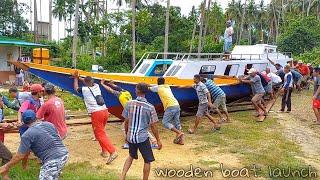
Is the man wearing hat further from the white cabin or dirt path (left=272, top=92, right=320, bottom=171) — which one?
the white cabin

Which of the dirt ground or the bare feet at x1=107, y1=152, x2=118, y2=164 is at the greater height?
the bare feet at x1=107, y1=152, x2=118, y2=164

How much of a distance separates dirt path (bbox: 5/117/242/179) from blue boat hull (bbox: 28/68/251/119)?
0.89 metres

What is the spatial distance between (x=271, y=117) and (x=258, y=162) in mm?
5180

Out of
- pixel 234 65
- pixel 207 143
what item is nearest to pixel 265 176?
pixel 207 143

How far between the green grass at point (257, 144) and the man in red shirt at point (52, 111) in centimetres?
333

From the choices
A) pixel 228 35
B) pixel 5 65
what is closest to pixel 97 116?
pixel 228 35

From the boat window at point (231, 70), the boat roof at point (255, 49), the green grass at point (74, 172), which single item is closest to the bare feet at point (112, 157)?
the green grass at point (74, 172)

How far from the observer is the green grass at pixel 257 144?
8.15m

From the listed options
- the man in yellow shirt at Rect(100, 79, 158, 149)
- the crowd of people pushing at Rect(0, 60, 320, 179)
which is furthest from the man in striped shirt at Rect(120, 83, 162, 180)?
the man in yellow shirt at Rect(100, 79, 158, 149)

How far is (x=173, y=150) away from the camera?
29.3 ft

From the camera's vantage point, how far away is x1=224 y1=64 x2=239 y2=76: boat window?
1512 cm

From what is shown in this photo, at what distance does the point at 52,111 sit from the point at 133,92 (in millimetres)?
4680

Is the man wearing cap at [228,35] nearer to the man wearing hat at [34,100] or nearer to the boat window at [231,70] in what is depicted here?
the boat window at [231,70]

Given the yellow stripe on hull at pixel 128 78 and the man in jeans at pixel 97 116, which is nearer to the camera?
the man in jeans at pixel 97 116
